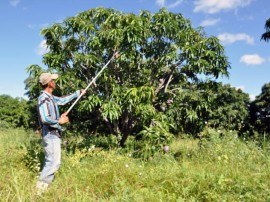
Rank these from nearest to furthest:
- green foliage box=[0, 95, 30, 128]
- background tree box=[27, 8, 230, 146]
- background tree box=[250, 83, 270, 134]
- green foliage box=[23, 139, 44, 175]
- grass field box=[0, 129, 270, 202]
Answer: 1. grass field box=[0, 129, 270, 202]
2. green foliage box=[23, 139, 44, 175]
3. background tree box=[27, 8, 230, 146]
4. background tree box=[250, 83, 270, 134]
5. green foliage box=[0, 95, 30, 128]

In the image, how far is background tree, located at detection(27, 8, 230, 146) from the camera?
7.57m

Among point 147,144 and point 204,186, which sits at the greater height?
point 147,144

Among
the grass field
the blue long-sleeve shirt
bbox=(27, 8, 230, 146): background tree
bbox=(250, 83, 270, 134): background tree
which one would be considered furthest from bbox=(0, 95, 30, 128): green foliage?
the blue long-sleeve shirt

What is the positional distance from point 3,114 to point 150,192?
41.1 meters

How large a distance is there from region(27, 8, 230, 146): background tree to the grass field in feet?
4.14

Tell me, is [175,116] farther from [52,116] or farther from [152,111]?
[52,116]

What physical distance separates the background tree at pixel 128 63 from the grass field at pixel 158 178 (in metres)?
1.26

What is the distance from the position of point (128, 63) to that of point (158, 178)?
384cm

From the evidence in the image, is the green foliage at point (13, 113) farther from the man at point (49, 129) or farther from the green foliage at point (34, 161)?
the man at point (49, 129)

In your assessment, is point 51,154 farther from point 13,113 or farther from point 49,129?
point 13,113

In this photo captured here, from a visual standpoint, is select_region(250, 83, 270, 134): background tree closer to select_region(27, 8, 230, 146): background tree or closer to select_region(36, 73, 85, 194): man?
select_region(27, 8, 230, 146): background tree

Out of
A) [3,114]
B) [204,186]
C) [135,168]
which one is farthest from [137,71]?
[3,114]

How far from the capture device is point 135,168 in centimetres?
550

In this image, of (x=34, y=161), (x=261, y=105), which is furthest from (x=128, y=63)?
(x=261, y=105)
